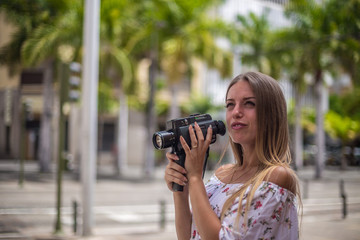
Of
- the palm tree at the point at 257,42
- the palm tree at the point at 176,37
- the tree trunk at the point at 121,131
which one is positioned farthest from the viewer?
the tree trunk at the point at 121,131

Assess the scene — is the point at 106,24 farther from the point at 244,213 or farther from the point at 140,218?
the point at 244,213

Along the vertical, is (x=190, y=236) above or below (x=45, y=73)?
below

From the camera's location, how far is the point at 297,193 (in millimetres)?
1643

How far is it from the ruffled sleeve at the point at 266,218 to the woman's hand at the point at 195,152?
0.22 m

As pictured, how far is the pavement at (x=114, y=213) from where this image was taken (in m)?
7.16

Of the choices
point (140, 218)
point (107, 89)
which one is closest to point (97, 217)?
point (140, 218)

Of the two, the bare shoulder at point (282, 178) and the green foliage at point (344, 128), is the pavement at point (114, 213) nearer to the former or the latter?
the bare shoulder at point (282, 178)

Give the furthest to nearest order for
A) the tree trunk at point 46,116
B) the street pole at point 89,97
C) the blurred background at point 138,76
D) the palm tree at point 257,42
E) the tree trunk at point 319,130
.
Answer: the palm tree at point 257,42 → the tree trunk at point 319,130 → the tree trunk at point 46,116 → the blurred background at point 138,76 → the street pole at point 89,97

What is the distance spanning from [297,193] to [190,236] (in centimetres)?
55

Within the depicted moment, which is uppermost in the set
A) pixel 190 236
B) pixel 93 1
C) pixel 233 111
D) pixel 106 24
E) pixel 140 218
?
pixel 106 24

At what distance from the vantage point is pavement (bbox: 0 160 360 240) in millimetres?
7162

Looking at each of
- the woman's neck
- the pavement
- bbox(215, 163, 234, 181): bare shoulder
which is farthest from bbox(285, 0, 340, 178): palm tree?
the woman's neck

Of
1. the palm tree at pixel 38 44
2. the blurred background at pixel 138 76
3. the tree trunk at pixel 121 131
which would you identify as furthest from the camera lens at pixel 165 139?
the tree trunk at pixel 121 131

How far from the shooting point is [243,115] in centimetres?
168
